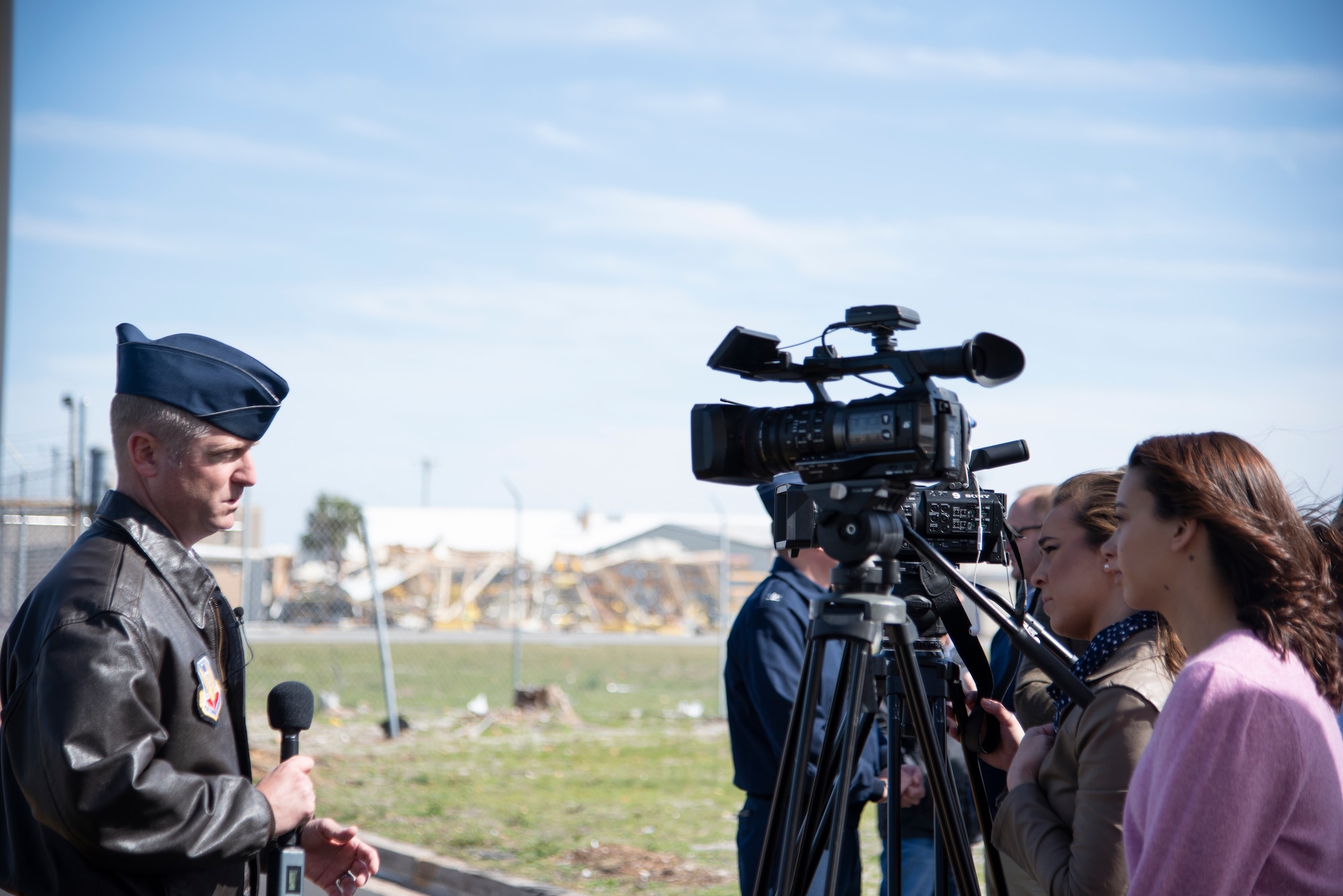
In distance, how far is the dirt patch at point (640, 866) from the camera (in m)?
5.59

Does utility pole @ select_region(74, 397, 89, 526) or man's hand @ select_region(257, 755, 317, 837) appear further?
utility pole @ select_region(74, 397, 89, 526)

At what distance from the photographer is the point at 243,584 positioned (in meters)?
10.4

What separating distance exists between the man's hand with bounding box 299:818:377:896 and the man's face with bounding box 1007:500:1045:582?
2.04 metres

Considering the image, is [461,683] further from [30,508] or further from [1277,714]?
[1277,714]

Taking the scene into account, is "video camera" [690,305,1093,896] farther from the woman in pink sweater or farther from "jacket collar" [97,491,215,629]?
"jacket collar" [97,491,215,629]

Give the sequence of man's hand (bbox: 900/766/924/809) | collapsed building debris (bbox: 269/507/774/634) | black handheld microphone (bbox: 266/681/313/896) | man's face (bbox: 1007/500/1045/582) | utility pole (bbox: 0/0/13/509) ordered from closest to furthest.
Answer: black handheld microphone (bbox: 266/681/313/896)
man's hand (bbox: 900/766/924/809)
man's face (bbox: 1007/500/1045/582)
utility pole (bbox: 0/0/13/509)
collapsed building debris (bbox: 269/507/774/634)


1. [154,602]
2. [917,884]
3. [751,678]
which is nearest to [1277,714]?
[154,602]

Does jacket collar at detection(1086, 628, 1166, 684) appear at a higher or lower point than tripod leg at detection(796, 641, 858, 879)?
higher

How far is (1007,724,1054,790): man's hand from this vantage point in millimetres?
2350

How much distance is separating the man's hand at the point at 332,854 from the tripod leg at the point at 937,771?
1.31 m

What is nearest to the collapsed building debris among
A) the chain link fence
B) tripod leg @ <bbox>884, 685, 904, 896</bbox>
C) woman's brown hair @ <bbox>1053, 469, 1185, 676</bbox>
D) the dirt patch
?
the chain link fence

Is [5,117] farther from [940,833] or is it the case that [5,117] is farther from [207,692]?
[940,833]

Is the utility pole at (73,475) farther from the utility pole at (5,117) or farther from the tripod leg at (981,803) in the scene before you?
the tripod leg at (981,803)

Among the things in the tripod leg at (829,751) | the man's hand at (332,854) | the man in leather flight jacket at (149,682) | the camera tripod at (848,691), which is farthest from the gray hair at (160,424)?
the tripod leg at (829,751)
